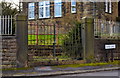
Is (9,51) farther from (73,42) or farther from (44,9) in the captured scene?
(44,9)

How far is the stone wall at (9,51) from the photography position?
403 inches

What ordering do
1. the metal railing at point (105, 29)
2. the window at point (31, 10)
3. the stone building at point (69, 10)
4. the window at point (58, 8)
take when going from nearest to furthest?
the metal railing at point (105, 29) < the stone building at point (69, 10) < the window at point (58, 8) < the window at point (31, 10)

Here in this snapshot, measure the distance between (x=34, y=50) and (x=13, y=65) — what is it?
4.84 ft

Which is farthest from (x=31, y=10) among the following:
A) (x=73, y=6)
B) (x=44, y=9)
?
(x=73, y=6)

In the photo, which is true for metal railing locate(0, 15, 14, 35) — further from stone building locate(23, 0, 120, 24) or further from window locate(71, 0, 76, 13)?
window locate(71, 0, 76, 13)

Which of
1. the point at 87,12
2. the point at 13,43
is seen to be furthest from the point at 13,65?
the point at 87,12

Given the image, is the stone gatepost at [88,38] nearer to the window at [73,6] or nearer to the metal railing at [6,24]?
the metal railing at [6,24]

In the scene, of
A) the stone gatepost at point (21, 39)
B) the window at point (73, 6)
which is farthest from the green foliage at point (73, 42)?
the window at point (73, 6)

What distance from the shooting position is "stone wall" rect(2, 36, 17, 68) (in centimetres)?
1023

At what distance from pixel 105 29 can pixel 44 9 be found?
1210cm

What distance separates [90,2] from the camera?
69.2 ft

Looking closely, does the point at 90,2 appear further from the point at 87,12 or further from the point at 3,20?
the point at 3,20

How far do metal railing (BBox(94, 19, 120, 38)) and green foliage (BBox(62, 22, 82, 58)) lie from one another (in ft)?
3.67

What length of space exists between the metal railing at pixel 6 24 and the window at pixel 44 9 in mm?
11974
